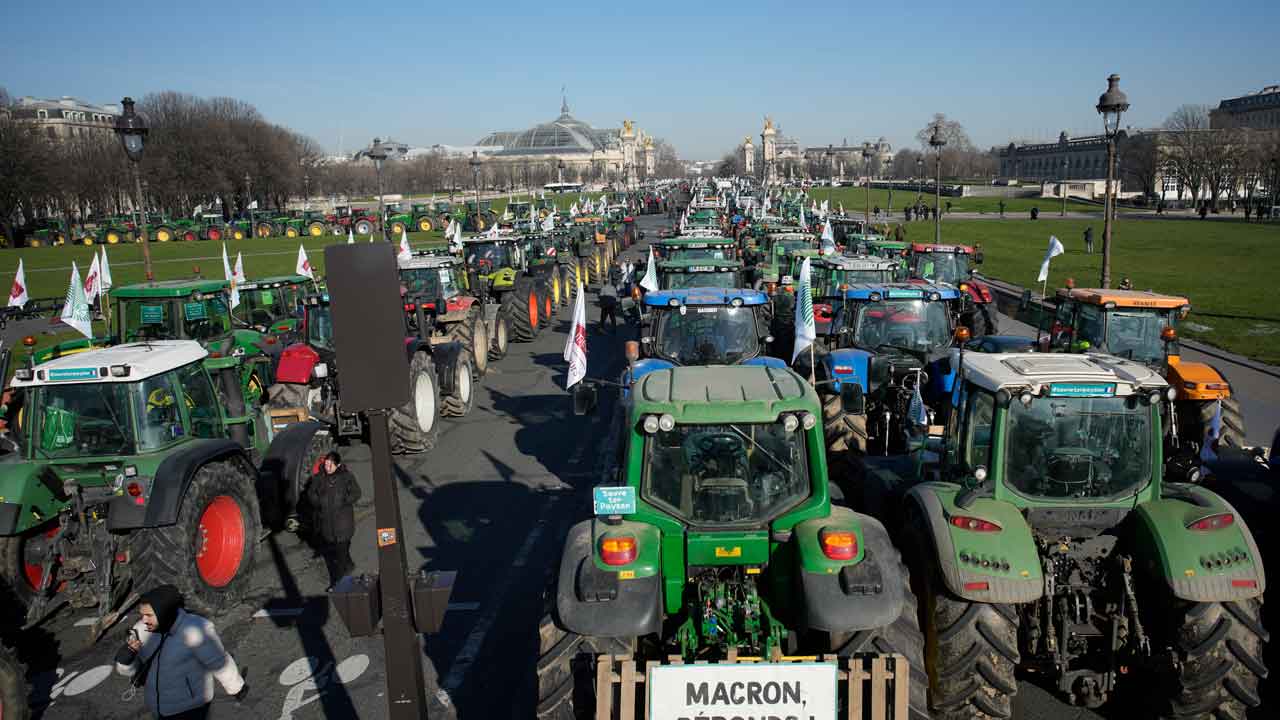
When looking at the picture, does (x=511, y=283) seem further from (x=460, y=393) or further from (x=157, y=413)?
(x=157, y=413)

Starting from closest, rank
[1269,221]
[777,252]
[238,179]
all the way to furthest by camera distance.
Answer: [777,252] < [1269,221] < [238,179]

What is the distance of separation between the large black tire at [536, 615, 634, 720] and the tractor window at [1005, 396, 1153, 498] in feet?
9.14

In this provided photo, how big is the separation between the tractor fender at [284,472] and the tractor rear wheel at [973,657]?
21.1 ft

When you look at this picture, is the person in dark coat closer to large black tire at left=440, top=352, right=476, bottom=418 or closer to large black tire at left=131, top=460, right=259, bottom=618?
large black tire at left=131, top=460, right=259, bottom=618

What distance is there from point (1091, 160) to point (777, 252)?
388ft

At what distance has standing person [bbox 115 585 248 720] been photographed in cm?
527

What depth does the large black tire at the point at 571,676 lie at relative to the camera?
4.51 m

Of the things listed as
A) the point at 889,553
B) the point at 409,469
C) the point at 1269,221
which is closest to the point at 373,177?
the point at 1269,221

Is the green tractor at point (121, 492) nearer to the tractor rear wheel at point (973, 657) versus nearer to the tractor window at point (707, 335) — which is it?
the tractor window at point (707, 335)

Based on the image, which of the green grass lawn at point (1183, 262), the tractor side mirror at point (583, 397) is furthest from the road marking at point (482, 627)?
the green grass lawn at point (1183, 262)

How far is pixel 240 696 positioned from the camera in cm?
593

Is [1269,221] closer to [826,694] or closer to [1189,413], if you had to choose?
[1189,413]

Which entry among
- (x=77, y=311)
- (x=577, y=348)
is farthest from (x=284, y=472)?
(x=77, y=311)

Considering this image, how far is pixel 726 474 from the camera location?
16.3ft
